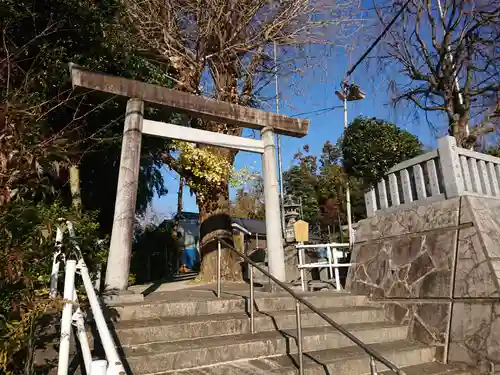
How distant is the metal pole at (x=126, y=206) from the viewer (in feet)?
14.6

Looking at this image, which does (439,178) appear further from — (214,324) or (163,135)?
(163,135)

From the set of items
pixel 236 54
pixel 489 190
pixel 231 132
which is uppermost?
pixel 236 54

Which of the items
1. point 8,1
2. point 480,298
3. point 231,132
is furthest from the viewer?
point 231,132

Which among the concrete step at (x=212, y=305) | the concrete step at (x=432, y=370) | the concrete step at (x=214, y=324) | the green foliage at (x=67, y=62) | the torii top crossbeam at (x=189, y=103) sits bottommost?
the concrete step at (x=432, y=370)

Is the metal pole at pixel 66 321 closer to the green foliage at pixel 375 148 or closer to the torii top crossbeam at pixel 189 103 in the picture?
the torii top crossbeam at pixel 189 103

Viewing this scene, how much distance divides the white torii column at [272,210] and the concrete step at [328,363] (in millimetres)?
1945

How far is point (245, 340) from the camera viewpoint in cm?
349

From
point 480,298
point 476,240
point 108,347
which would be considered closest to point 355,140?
point 476,240

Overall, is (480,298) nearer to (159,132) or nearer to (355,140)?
(355,140)

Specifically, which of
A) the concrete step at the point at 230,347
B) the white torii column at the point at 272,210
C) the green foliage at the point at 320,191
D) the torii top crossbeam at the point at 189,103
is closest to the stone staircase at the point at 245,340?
the concrete step at the point at 230,347

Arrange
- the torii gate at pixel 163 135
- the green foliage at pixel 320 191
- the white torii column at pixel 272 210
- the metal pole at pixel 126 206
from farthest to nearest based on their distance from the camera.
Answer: the green foliage at pixel 320 191
the white torii column at pixel 272 210
the torii gate at pixel 163 135
the metal pole at pixel 126 206

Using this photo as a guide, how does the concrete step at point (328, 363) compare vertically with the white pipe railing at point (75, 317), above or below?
below

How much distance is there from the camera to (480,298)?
4012 millimetres

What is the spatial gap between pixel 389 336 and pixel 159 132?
158 inches
